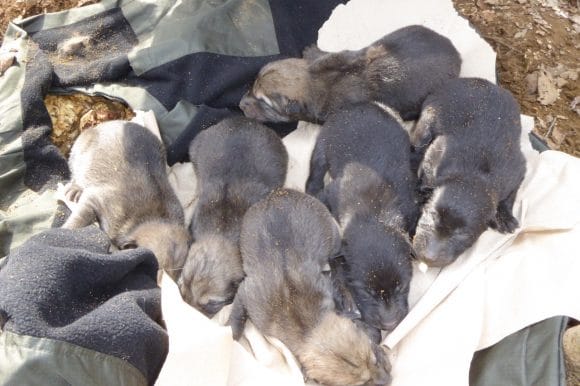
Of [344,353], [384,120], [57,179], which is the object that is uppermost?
[384,120]

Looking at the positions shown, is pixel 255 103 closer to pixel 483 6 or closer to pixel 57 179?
pixel 57 179

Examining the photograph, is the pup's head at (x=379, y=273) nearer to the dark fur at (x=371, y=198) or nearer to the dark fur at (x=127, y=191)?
the dark fur at (x=371, y=198)

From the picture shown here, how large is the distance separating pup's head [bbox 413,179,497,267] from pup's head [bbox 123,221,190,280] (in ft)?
5.26

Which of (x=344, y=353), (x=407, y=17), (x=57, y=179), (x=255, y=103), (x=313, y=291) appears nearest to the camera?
(x=344, y=353)

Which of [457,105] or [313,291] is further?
[457,105]

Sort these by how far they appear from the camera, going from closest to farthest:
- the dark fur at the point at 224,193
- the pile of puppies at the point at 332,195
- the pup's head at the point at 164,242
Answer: the pile of puppies at the point at 332,195, the dark fur at the point at 224,193, the pup's head at the point at 164,242

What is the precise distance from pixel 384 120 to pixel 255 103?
1.09 meters

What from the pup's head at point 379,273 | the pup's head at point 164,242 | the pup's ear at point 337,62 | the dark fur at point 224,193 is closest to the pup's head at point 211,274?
the dark fur at point 224,193

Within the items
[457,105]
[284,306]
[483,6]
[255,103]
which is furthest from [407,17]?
[284,306]

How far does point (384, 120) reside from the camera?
14.3 feet

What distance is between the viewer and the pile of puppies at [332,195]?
3729 mm

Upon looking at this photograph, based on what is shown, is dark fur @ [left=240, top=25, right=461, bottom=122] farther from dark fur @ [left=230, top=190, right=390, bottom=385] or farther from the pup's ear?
dark fur @ [left=230, top=190, right=390, bottom=385]

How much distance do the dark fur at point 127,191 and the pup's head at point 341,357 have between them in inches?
42.8

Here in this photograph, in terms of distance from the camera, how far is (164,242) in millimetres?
4023
